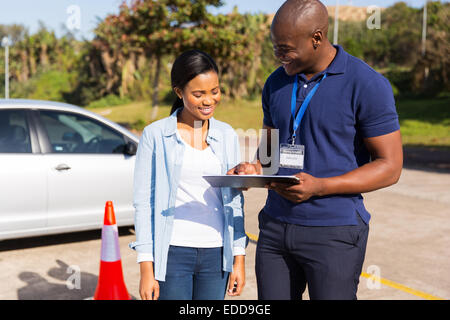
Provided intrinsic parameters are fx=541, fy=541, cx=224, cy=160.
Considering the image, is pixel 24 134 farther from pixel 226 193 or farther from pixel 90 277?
pixel 226 193

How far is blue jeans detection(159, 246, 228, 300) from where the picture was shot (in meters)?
2.40

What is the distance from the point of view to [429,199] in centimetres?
918

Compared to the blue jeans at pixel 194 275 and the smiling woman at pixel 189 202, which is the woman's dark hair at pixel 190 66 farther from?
the blue jeans at pixel 194 275

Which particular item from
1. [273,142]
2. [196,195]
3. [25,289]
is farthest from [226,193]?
[25,289]

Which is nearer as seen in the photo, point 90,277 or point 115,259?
point 115,259

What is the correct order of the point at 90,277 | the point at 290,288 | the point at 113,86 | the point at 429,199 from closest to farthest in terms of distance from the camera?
the point at 290,288 < the point at 90,277 < the point at 429,199 < the point at 113,86

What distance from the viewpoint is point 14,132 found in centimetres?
555

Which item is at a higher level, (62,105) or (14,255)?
(62,105)

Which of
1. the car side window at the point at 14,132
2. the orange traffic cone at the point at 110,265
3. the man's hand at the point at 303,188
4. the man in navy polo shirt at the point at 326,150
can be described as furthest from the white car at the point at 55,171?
the man's hand at the point at 303,188

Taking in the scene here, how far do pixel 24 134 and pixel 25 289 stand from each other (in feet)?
5.62

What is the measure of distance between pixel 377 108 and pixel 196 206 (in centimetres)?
90

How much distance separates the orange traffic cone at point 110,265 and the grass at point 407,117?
17.9 meters

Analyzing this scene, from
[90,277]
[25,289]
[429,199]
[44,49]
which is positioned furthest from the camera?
[44,49]

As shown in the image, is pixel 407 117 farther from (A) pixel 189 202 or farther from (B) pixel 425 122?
(A) pixel 189 202
